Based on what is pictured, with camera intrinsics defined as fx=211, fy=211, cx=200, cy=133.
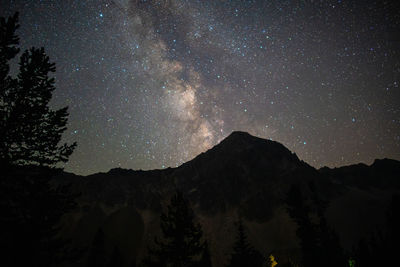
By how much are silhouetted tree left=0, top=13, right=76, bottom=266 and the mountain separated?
3077 inches

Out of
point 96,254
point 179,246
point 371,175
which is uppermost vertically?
point 371,175

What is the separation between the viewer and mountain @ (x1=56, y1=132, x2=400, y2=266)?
288 feet

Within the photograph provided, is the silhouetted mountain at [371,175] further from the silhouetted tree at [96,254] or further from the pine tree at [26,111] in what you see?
the pine tree at [26,111]

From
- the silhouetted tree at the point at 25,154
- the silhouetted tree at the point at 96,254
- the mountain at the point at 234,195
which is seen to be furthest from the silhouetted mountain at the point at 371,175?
the silhouetted tree at the point at 25,154

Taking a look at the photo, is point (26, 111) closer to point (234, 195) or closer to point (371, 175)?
point (234, 195)

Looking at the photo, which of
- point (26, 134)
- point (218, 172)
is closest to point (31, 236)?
point (26, 134)

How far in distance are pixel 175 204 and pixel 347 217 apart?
101249 millimetres

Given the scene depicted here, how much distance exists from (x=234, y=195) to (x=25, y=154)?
116m

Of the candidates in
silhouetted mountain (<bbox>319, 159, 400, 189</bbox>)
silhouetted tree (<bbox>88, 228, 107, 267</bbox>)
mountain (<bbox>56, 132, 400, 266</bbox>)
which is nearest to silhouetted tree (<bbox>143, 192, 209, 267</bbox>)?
silhouetted tree (<bbox>88, 228, 107, 267</bbox>)

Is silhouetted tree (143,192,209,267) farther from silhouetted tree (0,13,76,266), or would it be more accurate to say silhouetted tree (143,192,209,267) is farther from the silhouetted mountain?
the silhouetted mountain

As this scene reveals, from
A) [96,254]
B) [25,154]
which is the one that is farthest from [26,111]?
[96,254]

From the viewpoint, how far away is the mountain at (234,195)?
87.8m

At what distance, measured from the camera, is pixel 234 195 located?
11738cm

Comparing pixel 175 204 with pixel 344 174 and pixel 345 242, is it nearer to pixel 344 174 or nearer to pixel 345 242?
pixel 345 242
